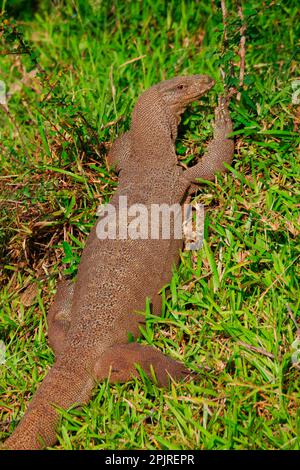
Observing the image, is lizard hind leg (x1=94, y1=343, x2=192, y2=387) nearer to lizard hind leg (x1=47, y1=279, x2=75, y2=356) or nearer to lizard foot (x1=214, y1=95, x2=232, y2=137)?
lizard hind leg (x1=47, y1=279, x2=75, y2=356)

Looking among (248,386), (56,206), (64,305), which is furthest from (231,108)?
(248,386)

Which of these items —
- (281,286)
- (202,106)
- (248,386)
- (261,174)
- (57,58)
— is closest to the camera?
(248,386)

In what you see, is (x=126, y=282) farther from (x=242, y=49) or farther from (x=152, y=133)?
(x=242, y=49)

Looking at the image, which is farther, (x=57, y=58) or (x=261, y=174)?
(x=57, y=58)

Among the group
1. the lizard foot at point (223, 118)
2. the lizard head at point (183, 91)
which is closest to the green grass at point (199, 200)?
the lizard foot at point (223, 118)

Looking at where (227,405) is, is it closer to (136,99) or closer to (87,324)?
(87,324)

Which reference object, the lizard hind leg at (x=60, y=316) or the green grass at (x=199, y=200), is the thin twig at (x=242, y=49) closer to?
the green grass at (x=199, y=200)

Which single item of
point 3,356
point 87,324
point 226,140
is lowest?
point 3,356

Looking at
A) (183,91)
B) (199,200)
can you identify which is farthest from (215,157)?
(183,91)
